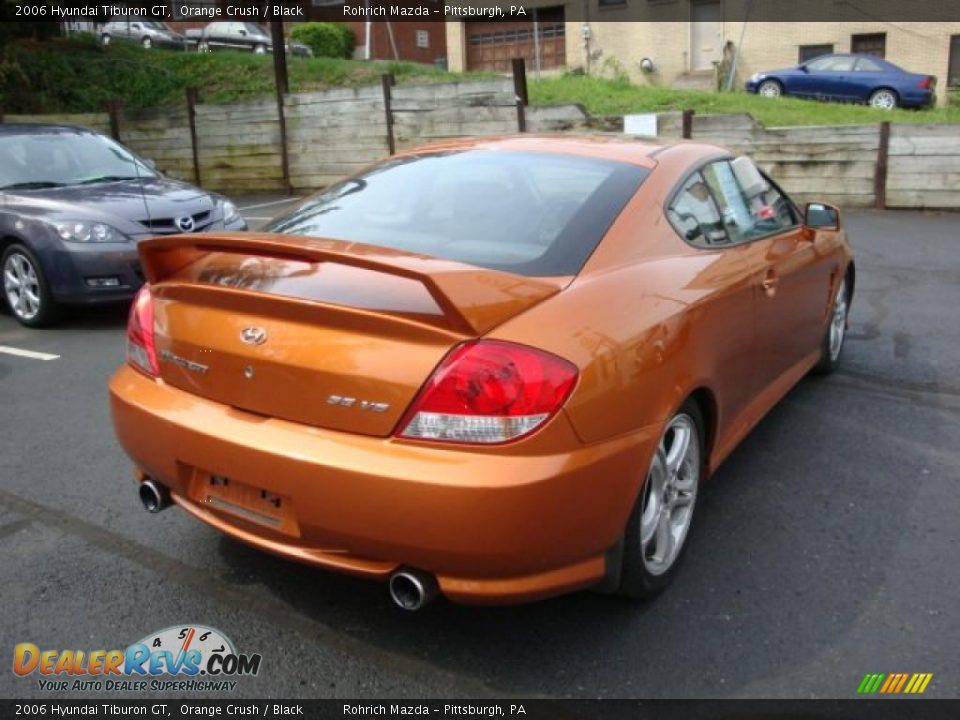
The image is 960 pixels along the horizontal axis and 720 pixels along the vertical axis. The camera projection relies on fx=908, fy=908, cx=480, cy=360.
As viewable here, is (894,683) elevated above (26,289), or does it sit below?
below

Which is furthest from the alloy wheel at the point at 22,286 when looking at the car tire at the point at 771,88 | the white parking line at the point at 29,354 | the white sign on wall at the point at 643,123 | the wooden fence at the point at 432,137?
the car tire at the point at 771,88

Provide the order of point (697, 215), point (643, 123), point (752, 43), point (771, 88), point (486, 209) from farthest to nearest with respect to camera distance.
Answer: point (752, 43) → point (771, 88) → point (643, 123) → point (697, 215) → point (486, 209)

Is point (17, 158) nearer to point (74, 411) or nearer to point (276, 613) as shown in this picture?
point (74, 411)

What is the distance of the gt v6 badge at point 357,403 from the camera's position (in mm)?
2414

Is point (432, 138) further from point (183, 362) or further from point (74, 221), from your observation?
point (183, 362)

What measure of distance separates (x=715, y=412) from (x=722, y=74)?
85.2ft

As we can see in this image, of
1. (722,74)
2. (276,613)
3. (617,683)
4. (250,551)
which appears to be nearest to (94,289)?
Result: (250,551)

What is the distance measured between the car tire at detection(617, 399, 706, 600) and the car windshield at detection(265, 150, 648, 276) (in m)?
0.68

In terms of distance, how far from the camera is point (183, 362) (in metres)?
2.81

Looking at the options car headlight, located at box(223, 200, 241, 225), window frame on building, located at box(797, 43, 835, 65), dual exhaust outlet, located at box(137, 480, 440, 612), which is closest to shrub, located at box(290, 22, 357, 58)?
window frame on building, located at box(797, 43, 835, 65)

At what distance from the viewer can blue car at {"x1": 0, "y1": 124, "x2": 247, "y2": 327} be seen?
6742mm

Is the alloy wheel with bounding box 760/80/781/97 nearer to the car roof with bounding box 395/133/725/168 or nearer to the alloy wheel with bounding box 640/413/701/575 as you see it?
the car roof with bounding box 395/133/725/168

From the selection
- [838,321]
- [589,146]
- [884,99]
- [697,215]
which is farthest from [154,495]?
[884,99]

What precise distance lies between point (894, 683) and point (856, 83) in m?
20.1
